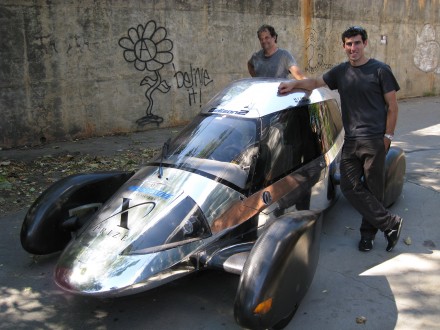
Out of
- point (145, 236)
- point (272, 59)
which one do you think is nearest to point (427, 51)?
point (272, 59)

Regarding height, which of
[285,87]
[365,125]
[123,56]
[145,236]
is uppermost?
[123,56]

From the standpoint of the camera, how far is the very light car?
2.98m

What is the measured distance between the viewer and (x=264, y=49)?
552cm

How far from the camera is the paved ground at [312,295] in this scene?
3.25 meters

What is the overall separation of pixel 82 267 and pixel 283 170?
1.78 m

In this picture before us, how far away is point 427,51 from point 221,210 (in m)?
15.2

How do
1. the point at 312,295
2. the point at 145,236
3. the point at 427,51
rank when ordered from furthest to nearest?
the point at 427,51, the point at 312,295, the point at 145,236

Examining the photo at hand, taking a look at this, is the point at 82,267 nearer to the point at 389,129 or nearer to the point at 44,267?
the point at 44,267

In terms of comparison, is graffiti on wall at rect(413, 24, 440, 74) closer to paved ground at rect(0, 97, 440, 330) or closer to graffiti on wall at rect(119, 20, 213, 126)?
graffiti on wall at rect(119, 20, 213, 126)

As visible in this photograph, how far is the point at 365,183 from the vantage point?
13.6 ft

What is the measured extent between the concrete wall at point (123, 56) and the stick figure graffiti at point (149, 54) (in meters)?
0.02

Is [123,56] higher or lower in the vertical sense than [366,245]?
higher

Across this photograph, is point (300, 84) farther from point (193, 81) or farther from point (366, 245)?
point (193, 81)

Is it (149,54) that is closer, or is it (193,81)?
(149,54)
